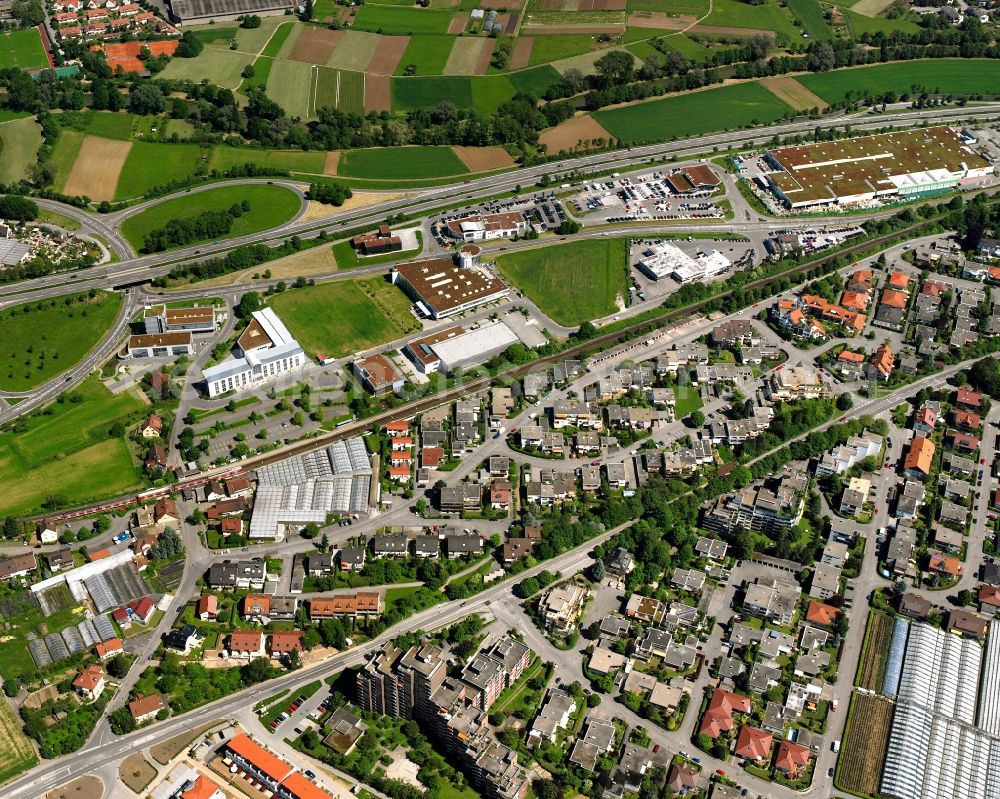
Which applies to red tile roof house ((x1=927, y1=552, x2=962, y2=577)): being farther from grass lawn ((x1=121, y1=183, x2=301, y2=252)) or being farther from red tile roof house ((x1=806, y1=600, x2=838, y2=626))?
grass lawn ((x1=121, y1=183, x2=301, y2=252))

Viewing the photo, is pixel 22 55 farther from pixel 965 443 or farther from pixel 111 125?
pixel 965 443

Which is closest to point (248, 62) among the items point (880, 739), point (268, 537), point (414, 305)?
point (414, 305)

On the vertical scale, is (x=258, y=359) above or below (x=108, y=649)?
above

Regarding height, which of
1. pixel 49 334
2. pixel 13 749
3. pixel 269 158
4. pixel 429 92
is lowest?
pixel 13 749

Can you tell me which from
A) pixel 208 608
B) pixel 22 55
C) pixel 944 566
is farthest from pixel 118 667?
pixel 22 55

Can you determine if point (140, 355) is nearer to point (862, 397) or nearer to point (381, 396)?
point (381, 396)

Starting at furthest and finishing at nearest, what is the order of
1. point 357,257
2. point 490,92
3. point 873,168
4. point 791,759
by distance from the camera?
point 490,92 < point 873,168 < point 357,257 < point 791,759
